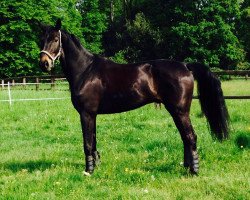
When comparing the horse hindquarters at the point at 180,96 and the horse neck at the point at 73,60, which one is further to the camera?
the horse neck at the point at 73,60

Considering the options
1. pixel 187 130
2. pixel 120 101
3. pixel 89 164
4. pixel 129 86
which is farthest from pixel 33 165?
pixel 187 130

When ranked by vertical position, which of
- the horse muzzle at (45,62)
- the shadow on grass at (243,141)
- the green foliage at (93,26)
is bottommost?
the shadow on grass at (243,141)

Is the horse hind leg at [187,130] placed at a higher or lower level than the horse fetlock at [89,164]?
higher

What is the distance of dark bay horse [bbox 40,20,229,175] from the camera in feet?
22.4

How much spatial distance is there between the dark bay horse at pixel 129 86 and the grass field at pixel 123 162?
20.3 inches

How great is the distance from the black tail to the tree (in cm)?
3396

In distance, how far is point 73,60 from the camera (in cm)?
716

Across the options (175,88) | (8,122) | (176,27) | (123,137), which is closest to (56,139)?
(123,137)

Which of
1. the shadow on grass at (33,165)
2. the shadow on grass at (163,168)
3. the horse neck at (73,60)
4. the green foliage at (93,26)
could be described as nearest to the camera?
the shadow on grass at (163,168)

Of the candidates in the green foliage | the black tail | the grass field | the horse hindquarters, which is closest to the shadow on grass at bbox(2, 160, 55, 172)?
the grass field

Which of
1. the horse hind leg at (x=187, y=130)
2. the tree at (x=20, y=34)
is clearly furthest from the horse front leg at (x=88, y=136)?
the tree at (x=20, y=34)

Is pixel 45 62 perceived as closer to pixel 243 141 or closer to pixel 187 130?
pixel 187 130

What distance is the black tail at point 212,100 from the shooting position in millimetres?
7133

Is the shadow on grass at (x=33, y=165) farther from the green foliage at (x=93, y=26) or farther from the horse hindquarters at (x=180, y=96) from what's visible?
the green foliage at (x=93, y=26)
